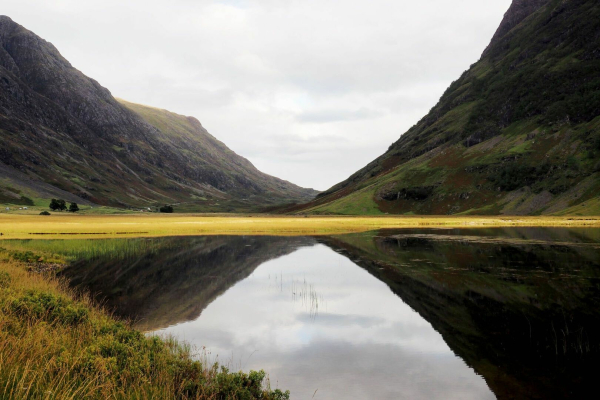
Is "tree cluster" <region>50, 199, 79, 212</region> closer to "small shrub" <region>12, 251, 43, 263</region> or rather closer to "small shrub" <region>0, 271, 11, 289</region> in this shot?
"small shrub" <region>12, 251, 43, 263</region>

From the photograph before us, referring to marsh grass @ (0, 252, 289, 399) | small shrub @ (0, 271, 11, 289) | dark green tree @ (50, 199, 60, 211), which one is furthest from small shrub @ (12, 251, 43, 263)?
dark green tree @ (50, 199, 60, 211)

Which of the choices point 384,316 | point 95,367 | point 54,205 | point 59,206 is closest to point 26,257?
point 384,316

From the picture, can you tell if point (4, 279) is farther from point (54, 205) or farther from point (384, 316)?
point (54, 205)

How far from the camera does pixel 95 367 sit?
11484 mm

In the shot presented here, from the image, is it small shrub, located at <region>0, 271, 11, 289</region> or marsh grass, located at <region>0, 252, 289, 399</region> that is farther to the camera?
small shrub, located at <region>0, 271, 11, 289</region>

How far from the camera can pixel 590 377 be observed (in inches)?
584

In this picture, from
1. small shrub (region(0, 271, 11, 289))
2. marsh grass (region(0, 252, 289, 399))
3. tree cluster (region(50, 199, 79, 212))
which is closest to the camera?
marsh grass (region(0, 252, 289, 399))

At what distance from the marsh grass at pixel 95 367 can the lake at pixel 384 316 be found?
3.27m

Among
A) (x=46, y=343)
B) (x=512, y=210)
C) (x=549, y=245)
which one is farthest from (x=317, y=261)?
(x=512, y=210)

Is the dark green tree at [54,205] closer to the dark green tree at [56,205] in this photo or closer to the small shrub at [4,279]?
the dark green tree at [56,205]

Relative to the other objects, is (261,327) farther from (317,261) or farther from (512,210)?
(512,210)

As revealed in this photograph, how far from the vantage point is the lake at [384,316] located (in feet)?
50.5

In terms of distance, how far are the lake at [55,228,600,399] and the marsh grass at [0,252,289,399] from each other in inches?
129

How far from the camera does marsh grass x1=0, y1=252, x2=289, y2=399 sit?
Answer: 32.0ft
